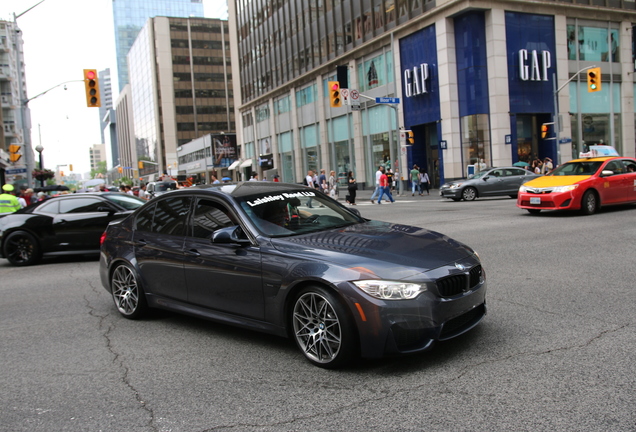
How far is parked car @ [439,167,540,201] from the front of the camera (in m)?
24.1

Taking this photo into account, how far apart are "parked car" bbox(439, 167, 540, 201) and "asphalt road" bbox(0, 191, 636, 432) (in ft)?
58.2

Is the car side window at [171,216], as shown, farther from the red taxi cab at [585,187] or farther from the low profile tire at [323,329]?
the red taxi cab at [585,187]

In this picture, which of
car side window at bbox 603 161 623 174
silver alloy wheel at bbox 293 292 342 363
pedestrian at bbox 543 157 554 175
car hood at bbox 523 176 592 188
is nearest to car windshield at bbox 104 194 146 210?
silver alloy wheel at bbox 293 292 342 363

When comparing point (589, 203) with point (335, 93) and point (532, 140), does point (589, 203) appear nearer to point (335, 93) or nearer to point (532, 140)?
point (335, 93)

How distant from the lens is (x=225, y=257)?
16.1 feet

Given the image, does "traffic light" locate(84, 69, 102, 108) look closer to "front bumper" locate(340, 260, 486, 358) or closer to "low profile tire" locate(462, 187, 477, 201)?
"low profile tire" locate(462, 187, 477, 201)

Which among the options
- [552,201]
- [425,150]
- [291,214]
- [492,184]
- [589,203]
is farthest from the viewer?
[425,150]

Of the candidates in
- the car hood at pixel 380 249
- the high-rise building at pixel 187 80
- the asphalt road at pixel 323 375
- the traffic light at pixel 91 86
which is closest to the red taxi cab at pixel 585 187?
the asphalt road at pixel 323 375

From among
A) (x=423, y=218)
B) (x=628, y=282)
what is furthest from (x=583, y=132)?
(x=628, y=282)

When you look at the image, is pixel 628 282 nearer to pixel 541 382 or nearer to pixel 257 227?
pixel 541 382

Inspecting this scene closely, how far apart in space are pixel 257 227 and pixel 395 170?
32.3 m

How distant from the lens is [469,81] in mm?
31438

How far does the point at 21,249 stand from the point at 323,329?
9.57 metres

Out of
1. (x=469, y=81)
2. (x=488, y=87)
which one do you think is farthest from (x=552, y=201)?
(x=469, y=81)
